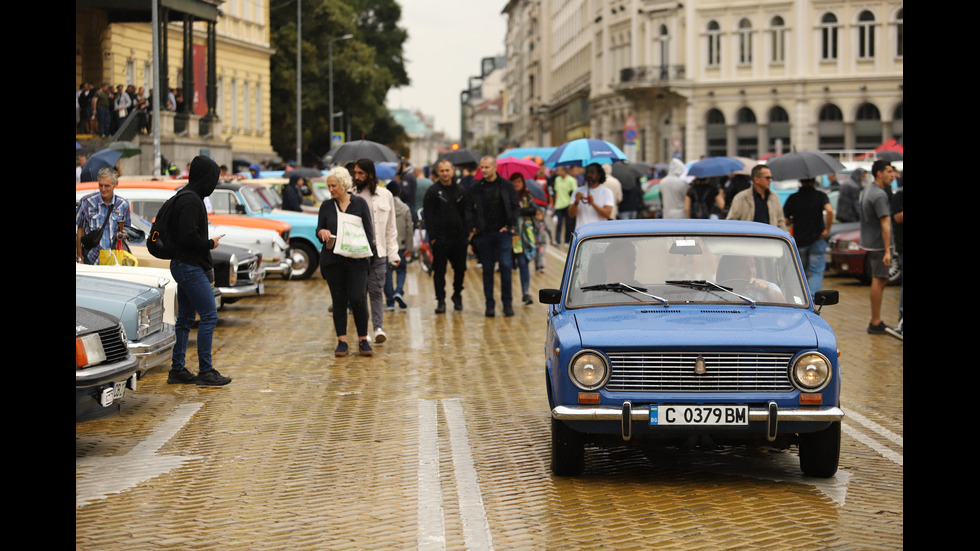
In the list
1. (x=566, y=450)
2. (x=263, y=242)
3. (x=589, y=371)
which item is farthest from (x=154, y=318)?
(x=263, y=242)

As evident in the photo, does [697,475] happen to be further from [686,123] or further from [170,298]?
[686,123]

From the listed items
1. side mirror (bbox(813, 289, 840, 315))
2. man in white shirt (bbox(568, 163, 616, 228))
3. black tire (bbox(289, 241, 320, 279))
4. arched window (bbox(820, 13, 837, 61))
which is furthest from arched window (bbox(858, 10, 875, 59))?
side mirror (bbox(813, 289, 840, 315))

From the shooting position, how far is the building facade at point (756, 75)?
6869 centimetres

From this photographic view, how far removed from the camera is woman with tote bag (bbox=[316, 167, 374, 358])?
12.4 m

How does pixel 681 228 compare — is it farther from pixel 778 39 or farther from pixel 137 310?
pixel 778 39

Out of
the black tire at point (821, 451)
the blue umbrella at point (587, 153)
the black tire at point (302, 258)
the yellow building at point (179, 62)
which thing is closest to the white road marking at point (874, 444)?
the black tire at point (821, 451)

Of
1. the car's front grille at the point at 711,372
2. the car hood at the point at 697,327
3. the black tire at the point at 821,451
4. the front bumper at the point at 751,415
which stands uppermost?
the car hood at the point at 697,327

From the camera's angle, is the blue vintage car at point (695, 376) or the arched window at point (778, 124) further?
the arched window at point (778, 124)

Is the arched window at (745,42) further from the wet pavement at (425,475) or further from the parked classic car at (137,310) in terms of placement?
the parked classic car at (137,310)

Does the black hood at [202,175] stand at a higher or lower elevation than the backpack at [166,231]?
higher

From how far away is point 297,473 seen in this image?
25.1 ft

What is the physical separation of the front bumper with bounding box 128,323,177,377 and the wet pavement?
0.36 m

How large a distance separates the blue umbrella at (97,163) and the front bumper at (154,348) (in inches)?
440
